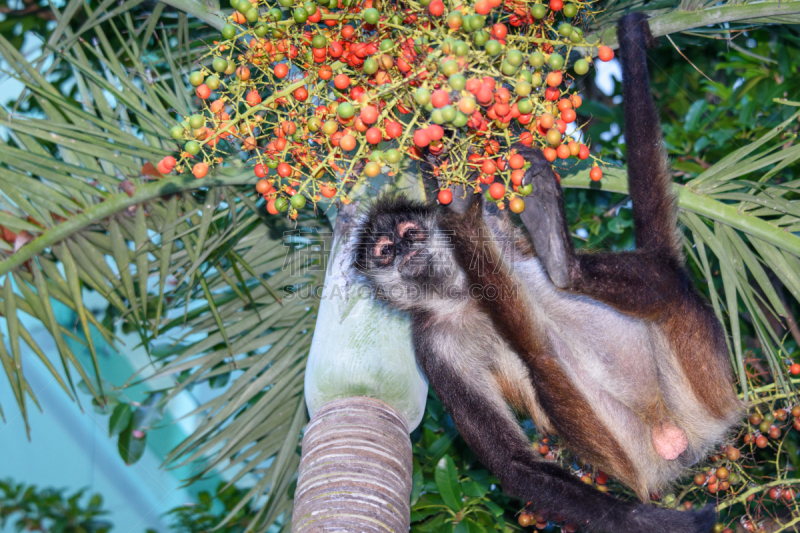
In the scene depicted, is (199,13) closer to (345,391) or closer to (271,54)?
(271,54)

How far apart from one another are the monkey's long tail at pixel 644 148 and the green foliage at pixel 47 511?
3.77m

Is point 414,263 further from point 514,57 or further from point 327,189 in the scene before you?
point 514,57

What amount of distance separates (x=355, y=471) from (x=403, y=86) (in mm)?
856

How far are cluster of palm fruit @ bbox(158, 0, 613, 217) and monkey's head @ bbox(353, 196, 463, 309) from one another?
0.47 meters

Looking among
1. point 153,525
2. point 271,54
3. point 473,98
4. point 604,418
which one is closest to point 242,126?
point 271,54

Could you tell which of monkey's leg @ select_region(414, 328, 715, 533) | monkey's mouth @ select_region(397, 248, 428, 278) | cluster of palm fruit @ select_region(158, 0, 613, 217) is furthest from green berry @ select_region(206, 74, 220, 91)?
monkey's leg @ select_region(414, 328, 715, 533)

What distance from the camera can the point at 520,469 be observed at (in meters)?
1.83

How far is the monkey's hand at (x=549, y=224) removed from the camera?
4.83 feet

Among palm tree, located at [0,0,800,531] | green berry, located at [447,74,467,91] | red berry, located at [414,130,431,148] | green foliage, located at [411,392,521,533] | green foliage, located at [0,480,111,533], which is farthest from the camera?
green foliage, located at [0,480,111,533]

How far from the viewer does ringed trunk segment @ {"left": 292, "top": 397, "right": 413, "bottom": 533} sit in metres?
1.35

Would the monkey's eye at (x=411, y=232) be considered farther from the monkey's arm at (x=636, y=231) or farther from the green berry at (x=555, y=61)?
the green berry at (x=555, y=61)

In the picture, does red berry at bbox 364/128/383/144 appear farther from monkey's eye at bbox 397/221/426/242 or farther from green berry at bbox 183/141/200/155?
monkey's eye at bbox 397/221/426/242

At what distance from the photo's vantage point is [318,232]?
7.48 feet

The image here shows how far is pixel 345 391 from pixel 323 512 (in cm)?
30
